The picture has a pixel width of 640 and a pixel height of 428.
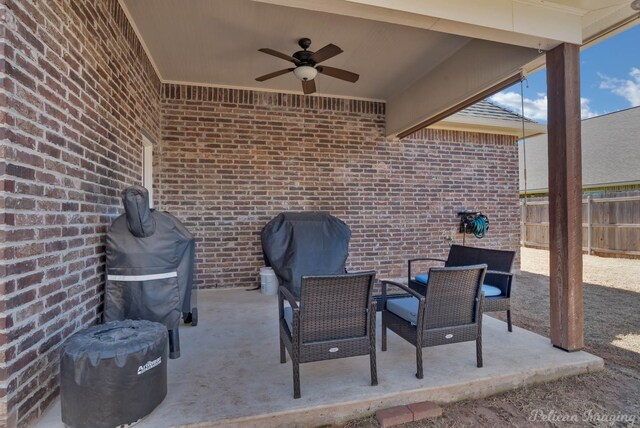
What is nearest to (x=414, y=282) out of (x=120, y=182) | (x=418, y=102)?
(x=418, y=102)

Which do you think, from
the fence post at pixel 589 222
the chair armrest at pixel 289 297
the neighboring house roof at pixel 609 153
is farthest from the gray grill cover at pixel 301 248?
the neighboring house roof at pixel 609 153

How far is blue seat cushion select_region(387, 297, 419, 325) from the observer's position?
103 inches

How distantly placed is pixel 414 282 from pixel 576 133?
2.21 m

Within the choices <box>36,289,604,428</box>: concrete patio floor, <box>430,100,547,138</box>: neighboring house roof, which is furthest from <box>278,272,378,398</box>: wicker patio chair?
<box>430,100,547,138</box>: neighboring house roof

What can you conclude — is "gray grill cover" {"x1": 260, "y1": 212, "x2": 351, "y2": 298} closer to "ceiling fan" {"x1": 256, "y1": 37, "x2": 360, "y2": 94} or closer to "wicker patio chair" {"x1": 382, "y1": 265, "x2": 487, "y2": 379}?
"wicker patio chair" {"x1": 382, "y1": 265, "x2": 487, "y2": 379}

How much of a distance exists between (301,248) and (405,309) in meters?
1.77

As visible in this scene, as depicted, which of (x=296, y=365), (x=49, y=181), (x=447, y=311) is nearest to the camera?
(x=49, y=181)

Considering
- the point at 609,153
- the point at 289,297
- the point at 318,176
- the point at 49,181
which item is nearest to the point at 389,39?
the point at 318,176

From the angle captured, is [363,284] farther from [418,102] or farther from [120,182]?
[418,102]

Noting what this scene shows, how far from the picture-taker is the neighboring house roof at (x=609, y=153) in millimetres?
13172

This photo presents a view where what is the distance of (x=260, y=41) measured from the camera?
3.99 m

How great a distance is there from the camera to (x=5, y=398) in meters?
1.62

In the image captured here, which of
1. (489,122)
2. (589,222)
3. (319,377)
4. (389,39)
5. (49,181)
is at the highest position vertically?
(389,39)

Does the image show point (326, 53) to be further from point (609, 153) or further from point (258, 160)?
point (609, 153)
